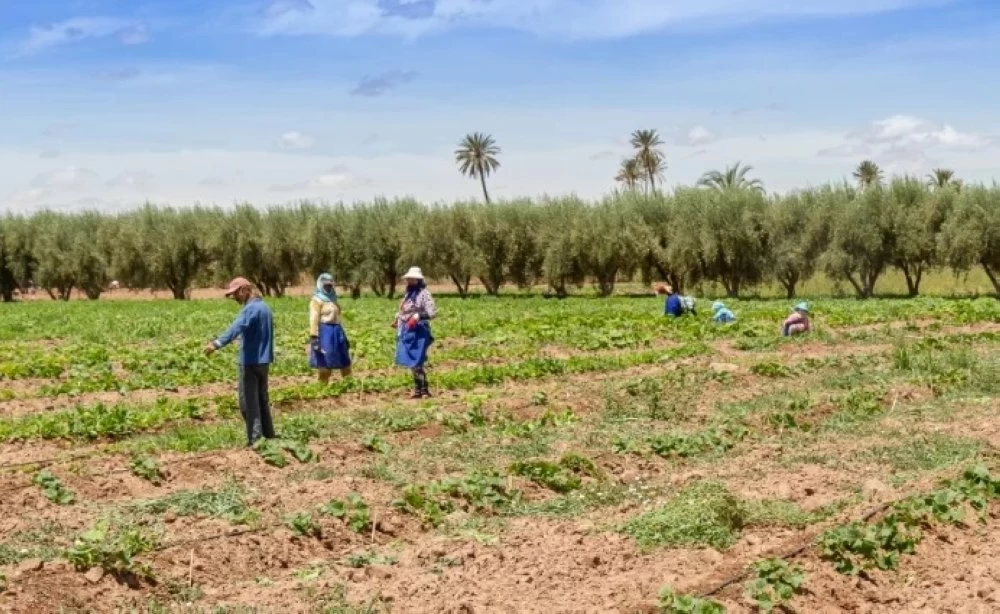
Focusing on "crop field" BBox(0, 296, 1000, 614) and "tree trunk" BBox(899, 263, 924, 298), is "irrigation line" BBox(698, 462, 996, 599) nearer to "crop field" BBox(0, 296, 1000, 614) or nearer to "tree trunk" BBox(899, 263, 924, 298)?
"crop field" BBox(0, 296, 1000, 614)

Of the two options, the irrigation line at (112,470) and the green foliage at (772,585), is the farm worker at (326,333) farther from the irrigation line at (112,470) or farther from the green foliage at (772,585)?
the green foliage at (772,585)

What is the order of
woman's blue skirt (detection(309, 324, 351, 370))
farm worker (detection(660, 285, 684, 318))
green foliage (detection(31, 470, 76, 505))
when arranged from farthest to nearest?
1. farm worker (detection(660, 285, 684, 318))
2. woman's blue skirt (detection(309, 324, 351, 370))
3. green foliage (detection(31, 470, 76, 505))

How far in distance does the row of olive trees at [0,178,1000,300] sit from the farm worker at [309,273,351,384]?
27.2 meters

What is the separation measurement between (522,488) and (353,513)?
162cm

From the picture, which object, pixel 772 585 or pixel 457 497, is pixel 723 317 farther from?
pixel 772 585

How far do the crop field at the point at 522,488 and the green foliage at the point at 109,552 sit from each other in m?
0.02

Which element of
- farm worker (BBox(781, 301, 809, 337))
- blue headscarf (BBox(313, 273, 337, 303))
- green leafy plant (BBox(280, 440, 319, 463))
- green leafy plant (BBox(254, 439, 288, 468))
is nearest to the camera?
green leafy plant (BBox(254, 439, 288, 468))

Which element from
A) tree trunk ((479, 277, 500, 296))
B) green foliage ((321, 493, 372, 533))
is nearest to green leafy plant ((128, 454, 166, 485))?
green foliage ((321, 493, 372, 533))

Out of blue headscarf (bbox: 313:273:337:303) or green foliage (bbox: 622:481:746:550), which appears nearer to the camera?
green foliage (bbox: 622:481:746:550)

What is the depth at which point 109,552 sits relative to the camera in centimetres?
745

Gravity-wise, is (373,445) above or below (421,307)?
below

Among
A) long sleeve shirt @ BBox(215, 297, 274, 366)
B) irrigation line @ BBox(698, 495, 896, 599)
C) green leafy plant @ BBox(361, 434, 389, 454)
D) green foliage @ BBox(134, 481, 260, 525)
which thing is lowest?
irrigation line @ BBox(698, 495, 896, 599)

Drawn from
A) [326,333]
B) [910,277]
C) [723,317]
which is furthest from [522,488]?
[910,277]

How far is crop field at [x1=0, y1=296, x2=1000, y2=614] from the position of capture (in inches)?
279
